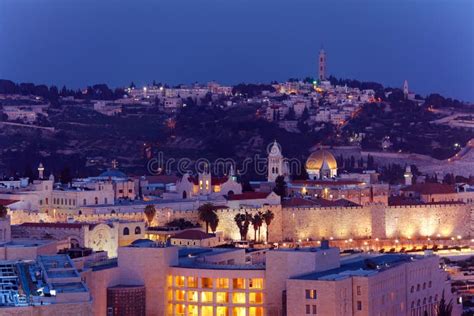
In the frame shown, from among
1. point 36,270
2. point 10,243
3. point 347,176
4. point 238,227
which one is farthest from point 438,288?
point 347,176

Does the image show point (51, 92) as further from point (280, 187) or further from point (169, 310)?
point (169, 310)

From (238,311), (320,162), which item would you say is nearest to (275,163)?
(320,162)

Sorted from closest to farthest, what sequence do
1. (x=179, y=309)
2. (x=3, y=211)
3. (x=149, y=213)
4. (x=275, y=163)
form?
(x=179, y=309) → (x=3, y=211) → (x=149, y=213) → (x=275, y=163)

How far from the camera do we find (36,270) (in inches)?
1082

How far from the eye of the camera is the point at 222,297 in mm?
34469

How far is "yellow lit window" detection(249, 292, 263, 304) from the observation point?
112 ft

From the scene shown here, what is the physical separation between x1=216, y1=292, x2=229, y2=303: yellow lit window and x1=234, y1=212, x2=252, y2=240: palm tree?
1701 centimetres

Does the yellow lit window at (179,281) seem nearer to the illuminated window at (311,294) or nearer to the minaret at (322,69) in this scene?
the illuminated window at (311,294)

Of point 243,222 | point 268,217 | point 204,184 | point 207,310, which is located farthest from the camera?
point 204,184

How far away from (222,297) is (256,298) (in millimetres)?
687

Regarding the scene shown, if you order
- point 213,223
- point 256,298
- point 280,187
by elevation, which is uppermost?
point 280,187

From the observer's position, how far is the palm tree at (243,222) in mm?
51562

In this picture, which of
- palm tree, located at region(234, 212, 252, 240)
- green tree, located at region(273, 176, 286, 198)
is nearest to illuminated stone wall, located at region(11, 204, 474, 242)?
palm tree, located at region(234, 212, 252, 240)

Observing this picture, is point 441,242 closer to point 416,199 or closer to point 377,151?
point 416,199
